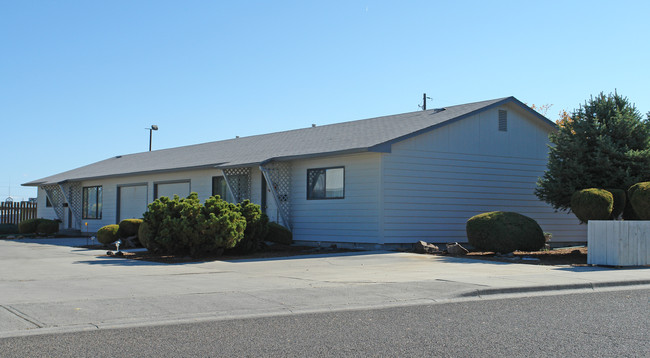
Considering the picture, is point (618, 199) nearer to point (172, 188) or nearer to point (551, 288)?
point (551, 288)

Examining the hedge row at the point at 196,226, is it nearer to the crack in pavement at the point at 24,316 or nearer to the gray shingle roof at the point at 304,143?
the gray shingle roof at the point at 304,143

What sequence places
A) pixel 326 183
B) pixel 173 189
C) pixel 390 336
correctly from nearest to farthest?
pixel 390 336 < pixel 326 183 < pixel 173 189

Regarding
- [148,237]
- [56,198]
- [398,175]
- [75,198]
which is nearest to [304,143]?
[398,175]

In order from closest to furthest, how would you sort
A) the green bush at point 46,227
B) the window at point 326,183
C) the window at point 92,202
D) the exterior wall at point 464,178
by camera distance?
the exterior wall at point 464,178, the window at point 326,183, the green bush at point 46,227, the window at point 92,202

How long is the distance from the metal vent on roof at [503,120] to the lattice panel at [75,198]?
20.3 meters

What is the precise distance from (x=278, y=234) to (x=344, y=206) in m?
2.16

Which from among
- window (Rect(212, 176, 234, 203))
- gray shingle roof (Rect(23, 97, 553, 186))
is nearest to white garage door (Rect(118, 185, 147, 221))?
gray shingle roof (Rect(23, 97, 553, 186))

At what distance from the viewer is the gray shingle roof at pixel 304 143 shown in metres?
20.1

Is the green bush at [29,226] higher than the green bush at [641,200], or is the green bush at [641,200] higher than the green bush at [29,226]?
the green bush at [641,200]

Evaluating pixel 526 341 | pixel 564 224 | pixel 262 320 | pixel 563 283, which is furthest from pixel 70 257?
pixel 564 224

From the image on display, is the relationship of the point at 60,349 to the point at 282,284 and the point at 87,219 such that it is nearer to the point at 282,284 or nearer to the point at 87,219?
the point at 282,284

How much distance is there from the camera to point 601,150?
18.9m

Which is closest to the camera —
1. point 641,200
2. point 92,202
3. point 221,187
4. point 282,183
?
point 641,200

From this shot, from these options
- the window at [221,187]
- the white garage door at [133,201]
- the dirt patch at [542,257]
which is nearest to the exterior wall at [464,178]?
the dirt patch at [542,257]
